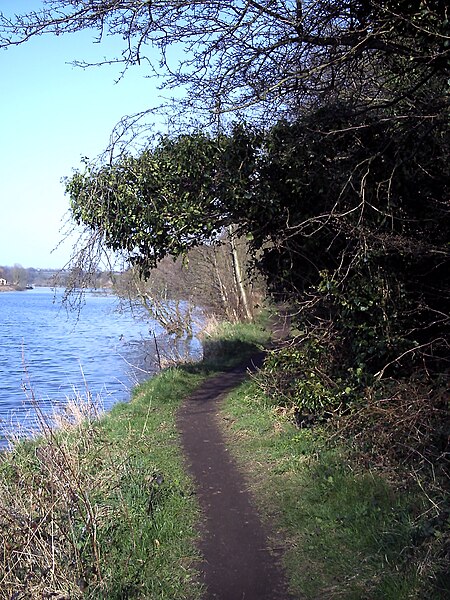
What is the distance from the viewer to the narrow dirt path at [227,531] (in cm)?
574

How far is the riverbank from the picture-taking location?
541cm

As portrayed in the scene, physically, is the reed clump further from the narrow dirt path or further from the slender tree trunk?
the slender tree trunk

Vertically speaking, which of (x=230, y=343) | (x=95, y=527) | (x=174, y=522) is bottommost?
(x=230, y=343)

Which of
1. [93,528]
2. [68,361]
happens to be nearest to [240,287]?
[68,361]

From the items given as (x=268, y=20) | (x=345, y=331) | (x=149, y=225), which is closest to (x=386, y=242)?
(x=345, y=331)

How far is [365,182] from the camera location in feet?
30.0

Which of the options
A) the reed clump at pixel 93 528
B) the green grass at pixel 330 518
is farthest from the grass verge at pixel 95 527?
the green grass at pixel 330 518

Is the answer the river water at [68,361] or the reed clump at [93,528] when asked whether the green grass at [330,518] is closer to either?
the reed clump at [93,528]

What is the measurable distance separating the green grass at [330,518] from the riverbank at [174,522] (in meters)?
0.01

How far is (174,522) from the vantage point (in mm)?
7133

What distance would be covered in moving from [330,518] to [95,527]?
2.46 metres

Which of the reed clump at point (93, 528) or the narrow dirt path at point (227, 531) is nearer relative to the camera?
the reed clump at point (93, 528)

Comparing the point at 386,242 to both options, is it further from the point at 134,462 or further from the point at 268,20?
the point at 134,462

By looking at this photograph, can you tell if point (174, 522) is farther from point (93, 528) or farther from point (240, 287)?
point (240, 287)
